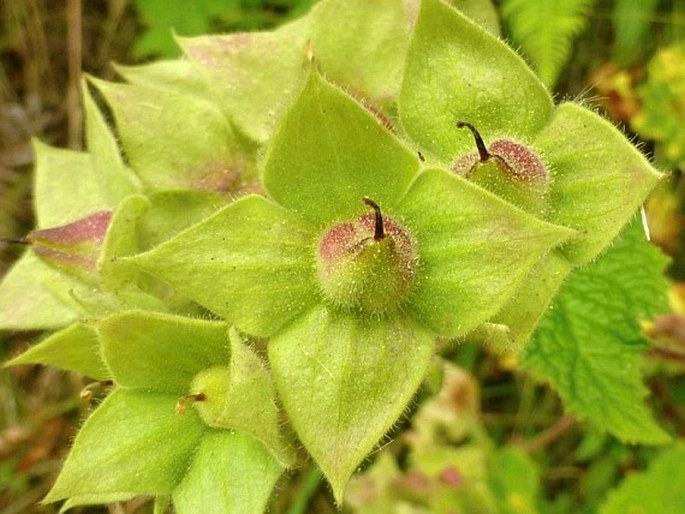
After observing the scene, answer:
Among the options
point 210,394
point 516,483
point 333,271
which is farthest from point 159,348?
point 516,483

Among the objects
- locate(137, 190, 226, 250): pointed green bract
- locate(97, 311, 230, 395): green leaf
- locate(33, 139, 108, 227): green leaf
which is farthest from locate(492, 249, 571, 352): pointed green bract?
locate(33, 139, 108, 227): green leaf

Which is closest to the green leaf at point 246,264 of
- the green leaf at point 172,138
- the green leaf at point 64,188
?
the green leaf at point 172,138

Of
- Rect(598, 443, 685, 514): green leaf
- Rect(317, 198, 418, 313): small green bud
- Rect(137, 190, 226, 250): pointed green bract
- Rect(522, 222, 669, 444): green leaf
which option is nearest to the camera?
Rect(317, 198, 418, 313): small green bud

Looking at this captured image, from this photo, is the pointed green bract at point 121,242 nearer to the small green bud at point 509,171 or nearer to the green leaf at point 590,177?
the small green bud at point 509,171

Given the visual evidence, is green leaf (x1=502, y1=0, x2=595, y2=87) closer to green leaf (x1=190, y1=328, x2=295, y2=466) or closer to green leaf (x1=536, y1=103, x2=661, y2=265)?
green leaf (x1=536, y1=103, x2=661, y2=265)

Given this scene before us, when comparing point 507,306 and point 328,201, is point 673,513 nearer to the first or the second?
point 507,306

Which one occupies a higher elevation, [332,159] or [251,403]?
[332,159]

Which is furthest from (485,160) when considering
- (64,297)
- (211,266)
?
(64,297)

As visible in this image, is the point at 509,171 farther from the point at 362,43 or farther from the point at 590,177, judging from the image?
the point at 362,43
